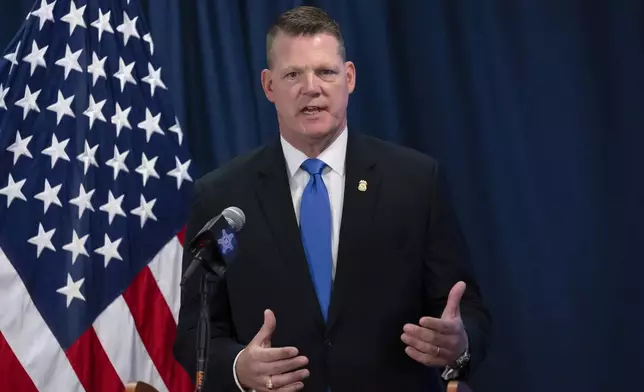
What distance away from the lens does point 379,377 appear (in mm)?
2084

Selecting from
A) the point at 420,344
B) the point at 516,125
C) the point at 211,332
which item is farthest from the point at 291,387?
the point at 516,125

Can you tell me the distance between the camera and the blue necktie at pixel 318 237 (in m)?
2.13

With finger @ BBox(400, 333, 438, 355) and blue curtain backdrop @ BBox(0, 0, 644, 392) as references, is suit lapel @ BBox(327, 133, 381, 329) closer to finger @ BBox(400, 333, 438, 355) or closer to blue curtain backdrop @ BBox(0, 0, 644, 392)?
finger @ BBox(400, 333, 438, 355)

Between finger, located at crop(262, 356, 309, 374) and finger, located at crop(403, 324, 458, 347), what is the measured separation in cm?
24

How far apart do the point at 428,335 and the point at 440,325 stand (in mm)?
35

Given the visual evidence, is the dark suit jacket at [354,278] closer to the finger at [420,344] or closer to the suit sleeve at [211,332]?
the suit sleeve at [211,332]

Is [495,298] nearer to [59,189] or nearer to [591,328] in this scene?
[591,328]

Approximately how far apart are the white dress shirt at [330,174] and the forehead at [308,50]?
216 mm

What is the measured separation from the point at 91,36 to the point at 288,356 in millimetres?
1457

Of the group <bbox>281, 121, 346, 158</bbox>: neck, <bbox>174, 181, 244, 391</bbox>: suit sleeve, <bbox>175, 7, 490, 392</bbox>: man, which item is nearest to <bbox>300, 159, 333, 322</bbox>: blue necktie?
<bbox>175, 7, 490, 392</bbox>: man

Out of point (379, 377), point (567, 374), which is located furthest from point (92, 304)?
point (567, 374)

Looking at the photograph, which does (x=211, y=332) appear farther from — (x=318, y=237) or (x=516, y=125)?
(x=516, y=125)

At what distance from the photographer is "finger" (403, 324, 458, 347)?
72.1 inches

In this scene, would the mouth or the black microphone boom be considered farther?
the mouth
